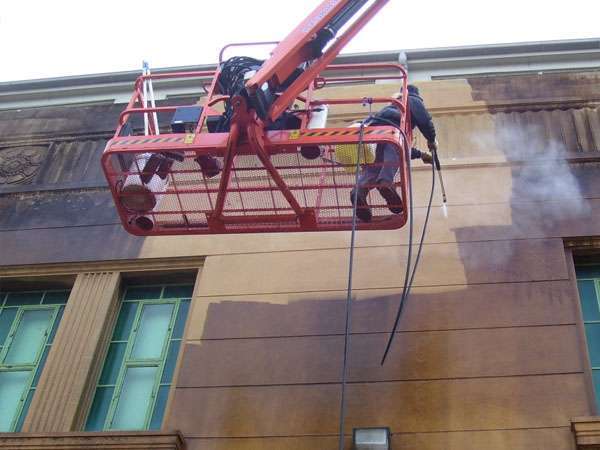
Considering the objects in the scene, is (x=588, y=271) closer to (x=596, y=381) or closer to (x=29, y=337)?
(x=596, y=381)

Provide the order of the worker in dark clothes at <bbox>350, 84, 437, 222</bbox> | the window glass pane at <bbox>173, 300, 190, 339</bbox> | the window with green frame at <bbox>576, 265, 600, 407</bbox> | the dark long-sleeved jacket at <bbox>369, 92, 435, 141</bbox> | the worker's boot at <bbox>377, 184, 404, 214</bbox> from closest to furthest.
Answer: the worker in dark clothes at <bbox>350, 84, 437, 222</bbox>, the worker's boot at <bbox>377, 184, 404, 214</bbox>, the dark long-sleeved jacket at <bbox>369, 92, 435, 141</bbox>, the window with green frame at <bbox>576, 265, 600, 407</bbox>, the window glass pane at <bbox>173, 300, 190, 339</bbox>

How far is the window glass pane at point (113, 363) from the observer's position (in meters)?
10.4

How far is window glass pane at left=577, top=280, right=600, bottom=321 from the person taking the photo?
10008mm

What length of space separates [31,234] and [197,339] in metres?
3.60

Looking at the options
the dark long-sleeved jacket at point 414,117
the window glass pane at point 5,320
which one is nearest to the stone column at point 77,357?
the window glass pane at point 5,320

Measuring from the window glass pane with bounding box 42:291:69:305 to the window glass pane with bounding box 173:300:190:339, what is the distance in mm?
1734

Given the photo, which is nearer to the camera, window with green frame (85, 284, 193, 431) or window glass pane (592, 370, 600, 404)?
window glass pane (592, 370, 600, 404)

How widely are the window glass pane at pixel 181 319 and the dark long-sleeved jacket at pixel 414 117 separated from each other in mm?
3754

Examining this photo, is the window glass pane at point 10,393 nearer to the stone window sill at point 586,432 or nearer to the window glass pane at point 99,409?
the window glass pane at point 99,409

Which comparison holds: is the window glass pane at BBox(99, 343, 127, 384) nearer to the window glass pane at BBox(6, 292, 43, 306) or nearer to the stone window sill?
the window glass pane at BBox(6, 292, 43, 306)

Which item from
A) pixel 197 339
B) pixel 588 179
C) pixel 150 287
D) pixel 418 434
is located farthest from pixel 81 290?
pixel 588 179

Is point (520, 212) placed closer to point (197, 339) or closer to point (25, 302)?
point (197, 339)

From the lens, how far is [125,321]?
36.2 feet

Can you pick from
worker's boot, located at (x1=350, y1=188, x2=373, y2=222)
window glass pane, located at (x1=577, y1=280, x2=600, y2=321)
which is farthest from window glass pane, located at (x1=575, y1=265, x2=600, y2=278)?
worker's boot, located at (x1=350, y1=188, x2=373, y2=222)
